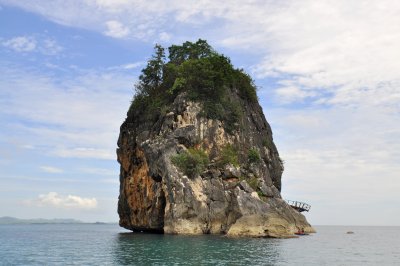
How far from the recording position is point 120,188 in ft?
249

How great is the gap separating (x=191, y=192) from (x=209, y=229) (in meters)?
4.94

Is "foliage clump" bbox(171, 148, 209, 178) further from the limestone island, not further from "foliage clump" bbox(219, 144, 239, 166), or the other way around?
"foliage clump" bbox(219, 144, 239, 166)

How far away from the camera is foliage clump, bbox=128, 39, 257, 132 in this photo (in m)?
64.4

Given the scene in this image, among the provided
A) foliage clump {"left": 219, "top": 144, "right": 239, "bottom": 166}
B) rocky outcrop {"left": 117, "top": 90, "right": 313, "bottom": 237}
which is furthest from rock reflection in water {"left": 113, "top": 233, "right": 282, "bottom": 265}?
foliage clump {"left": 219, "top": 144, "right": 239, "bottom": 166}

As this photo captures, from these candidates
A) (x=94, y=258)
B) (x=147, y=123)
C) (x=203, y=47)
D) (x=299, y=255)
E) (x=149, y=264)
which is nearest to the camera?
(x=149, y=264)

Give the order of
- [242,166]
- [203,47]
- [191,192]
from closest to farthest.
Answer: [191,192], [242,166], [203,47]

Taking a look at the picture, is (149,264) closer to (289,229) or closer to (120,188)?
(289,229)

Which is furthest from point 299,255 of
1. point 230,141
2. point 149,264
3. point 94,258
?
point 230,141

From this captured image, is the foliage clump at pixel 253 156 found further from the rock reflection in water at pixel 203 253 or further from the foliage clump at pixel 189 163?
the rock reflection in water at pixel 203 253

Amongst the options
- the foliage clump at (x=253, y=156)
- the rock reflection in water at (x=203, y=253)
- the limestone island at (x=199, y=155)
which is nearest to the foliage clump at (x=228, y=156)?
the limestone island at (x=199, y=155)

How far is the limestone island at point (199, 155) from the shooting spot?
55656 millimetres

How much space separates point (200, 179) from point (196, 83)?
14697 millimetres

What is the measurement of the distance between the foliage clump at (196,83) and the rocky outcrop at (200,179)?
1.19 meters

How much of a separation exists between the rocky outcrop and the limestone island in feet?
0.40
